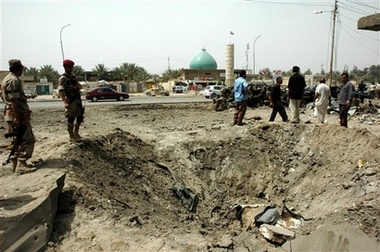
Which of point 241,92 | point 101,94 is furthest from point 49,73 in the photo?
point 241,92

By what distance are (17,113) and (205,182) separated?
4.55 metres

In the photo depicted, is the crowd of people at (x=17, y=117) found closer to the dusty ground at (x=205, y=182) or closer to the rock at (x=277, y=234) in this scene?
the dusty ground at (x=205, y=182)

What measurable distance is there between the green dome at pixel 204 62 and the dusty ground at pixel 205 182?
5345cm

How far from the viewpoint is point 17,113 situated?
512 cm

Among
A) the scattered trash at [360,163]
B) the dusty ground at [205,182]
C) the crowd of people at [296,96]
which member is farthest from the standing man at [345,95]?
the scattered trash at [360,163]

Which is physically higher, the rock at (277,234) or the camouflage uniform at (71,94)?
the camouflage uniform at (71,94)

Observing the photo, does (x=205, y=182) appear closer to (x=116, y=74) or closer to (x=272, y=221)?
(x=272, y=221)

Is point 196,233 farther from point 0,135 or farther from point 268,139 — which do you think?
point 0,135

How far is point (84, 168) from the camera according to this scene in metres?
5.87

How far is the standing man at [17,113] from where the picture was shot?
510cm

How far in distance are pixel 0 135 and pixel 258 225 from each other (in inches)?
346

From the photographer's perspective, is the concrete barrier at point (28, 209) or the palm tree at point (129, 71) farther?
the palm tree at point (129, 71)

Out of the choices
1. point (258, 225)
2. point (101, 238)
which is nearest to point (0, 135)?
point (101, 238)

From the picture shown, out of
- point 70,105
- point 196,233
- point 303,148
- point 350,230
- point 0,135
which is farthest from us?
point 0,135
